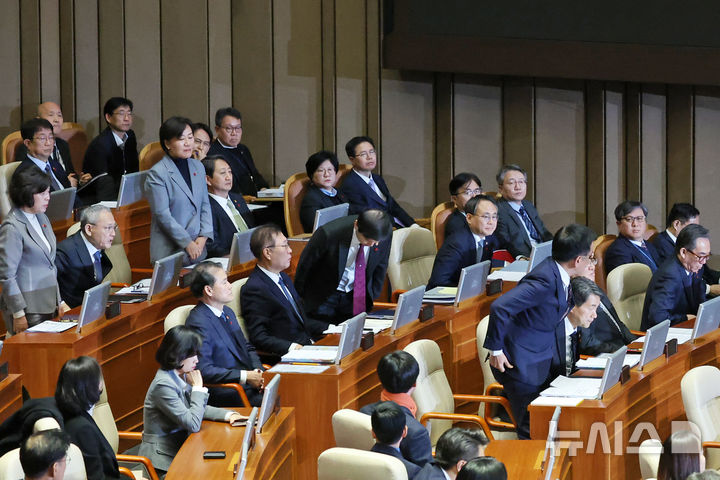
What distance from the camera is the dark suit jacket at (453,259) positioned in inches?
244

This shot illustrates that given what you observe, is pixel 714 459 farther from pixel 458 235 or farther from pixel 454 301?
pixel 458 235

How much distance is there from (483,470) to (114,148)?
16.9ft

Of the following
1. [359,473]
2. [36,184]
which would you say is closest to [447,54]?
[36,184]

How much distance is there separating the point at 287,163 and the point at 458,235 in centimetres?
278

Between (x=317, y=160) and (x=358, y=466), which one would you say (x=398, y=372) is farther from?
(x=317, y=160)

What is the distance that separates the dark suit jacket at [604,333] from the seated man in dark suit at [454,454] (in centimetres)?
169

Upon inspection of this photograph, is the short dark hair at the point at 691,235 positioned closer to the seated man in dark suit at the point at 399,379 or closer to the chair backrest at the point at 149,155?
the seated man in dark suit at the point at 399,379

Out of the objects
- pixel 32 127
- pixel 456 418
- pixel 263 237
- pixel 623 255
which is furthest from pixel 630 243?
pixel 32 127

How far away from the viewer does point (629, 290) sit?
6.15 m

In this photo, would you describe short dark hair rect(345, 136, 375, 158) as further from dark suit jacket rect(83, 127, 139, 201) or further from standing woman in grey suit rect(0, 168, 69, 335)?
standing woman in grey suit rect(0, 168, 69, 335)

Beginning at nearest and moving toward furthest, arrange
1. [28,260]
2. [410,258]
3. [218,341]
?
[218,341]
[28,260]
[410,258]

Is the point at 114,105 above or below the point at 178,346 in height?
above

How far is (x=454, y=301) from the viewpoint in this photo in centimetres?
570

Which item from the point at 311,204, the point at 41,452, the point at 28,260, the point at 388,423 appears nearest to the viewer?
the point at 41,452
